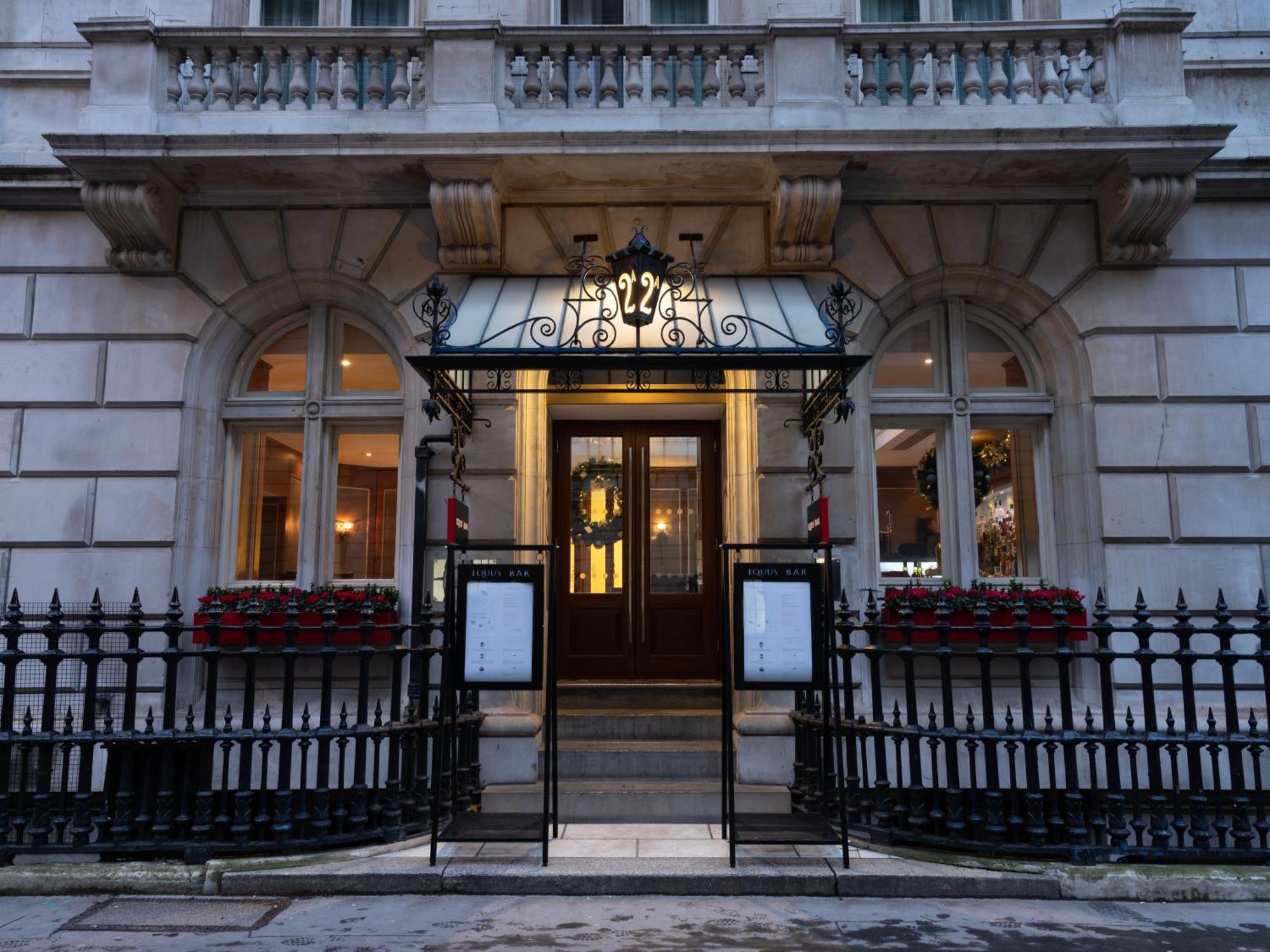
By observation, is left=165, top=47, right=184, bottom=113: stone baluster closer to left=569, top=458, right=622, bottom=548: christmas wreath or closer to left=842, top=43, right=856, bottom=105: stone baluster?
left=569, top=458, right=622, bottom=548: christmas wreath

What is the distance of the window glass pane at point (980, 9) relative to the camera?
10.5 m

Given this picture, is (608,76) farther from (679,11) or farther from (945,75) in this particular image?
(945,75)

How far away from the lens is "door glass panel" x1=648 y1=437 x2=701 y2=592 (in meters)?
10.3

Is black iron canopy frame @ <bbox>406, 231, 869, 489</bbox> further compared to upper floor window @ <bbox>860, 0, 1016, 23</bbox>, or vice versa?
upper floor window @ <bbox>860, 0, 1016, 23</bbox>

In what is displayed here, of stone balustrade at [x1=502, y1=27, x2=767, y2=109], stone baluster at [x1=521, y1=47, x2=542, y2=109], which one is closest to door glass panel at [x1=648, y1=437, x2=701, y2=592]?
stone balustrade at [x1=502, y1=27, x2=767, y2=109]

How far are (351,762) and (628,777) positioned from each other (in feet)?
8.61

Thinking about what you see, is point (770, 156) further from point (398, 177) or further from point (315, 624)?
point (315, 624)

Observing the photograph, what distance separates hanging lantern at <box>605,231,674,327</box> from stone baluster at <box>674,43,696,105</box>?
99.6 inches

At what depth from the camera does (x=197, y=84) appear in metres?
9.16

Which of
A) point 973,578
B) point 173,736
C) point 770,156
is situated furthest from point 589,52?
point 173,736

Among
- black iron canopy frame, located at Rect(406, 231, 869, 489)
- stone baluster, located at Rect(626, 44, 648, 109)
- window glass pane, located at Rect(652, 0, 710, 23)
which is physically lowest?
black iron canopy frame, located at Rect(406, 231, 869, 489)

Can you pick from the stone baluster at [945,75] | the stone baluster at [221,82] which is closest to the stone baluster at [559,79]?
the stone baluster at [221,82]

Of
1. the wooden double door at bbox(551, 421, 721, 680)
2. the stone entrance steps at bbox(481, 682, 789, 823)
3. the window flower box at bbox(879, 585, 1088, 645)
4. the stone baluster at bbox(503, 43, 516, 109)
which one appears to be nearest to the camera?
the stone entrance steps at bbox(481, 682, 789, 823)

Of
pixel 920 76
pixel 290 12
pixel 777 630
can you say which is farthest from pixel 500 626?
pixel 290 12
